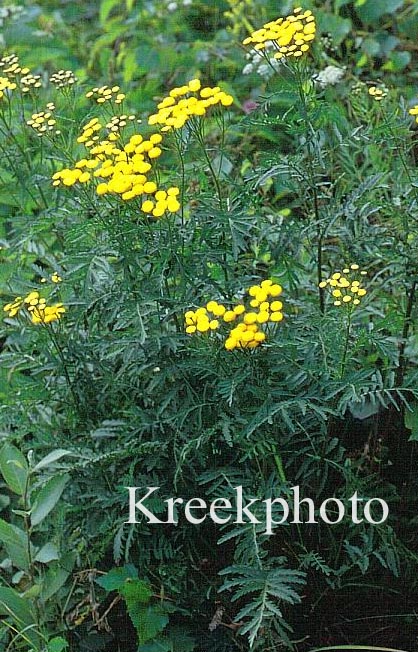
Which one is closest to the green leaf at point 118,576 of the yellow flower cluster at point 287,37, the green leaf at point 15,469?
the green leaf at point 15,469

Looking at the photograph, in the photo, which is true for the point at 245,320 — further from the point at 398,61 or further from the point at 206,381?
the point at 398,61

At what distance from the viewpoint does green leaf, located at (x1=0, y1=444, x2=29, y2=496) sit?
5.44 ft

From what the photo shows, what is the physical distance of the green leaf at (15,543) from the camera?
5.55 ft

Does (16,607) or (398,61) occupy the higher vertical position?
(398,61)

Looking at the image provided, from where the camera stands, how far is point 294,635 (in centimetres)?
166

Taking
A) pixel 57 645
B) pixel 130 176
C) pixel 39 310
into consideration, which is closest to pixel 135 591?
pixel 57 645

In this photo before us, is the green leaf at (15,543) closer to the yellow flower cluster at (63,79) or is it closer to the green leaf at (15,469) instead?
the green leaf at (15,469)

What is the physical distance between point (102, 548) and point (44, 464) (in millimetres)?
227

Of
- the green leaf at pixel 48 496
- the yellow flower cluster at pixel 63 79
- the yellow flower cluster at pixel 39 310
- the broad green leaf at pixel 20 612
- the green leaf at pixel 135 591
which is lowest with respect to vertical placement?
the broad green leaf at pixel 20 612

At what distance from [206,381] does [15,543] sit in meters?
0.51

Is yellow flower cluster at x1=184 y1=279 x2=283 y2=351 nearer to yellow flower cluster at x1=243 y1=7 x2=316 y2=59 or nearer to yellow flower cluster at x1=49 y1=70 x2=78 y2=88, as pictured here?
yellow flower cluster at x1=243 y1=7 x2=316 y2=59

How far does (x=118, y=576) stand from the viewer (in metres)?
1.61

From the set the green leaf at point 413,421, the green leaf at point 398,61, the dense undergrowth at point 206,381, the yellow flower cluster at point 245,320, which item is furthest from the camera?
the green leaf at point 398,61

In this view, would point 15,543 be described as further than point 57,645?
Yes
